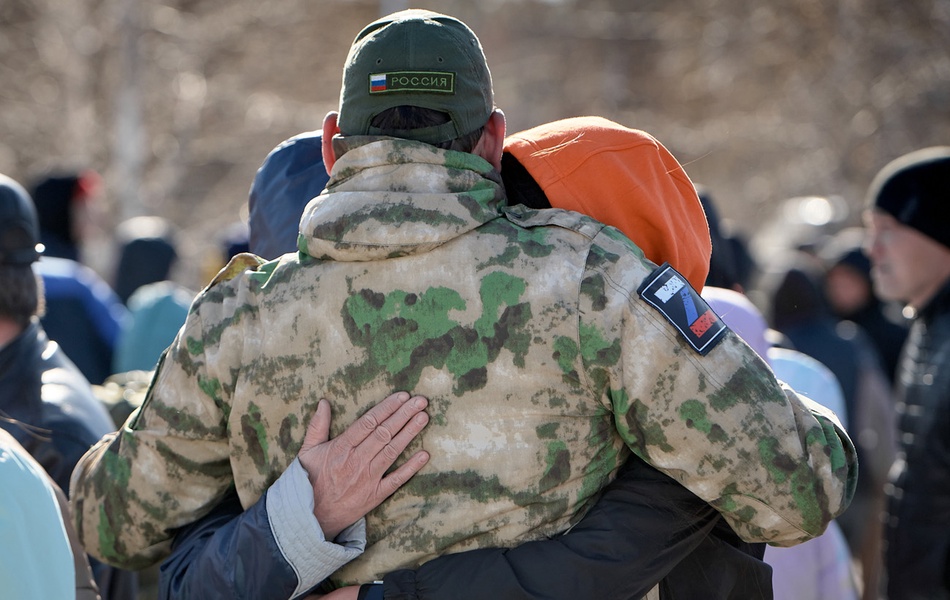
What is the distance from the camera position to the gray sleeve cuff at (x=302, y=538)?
167 cm

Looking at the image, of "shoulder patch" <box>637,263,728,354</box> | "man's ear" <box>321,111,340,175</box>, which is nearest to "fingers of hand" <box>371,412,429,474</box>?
"shoulder patch" <box>637,263,728,354</box>

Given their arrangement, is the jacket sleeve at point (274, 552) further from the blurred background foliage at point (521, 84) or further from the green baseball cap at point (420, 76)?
the blurred background foliage at point (521, 84)

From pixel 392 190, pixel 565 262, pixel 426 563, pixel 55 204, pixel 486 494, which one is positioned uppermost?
pixel 392 190

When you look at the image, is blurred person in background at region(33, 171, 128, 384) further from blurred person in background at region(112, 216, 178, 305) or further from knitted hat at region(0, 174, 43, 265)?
knitted hat at region(0, 174, 43, 265)

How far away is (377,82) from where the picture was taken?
171cm

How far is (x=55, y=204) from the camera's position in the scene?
5.77 meters

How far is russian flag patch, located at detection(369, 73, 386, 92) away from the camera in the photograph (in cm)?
170

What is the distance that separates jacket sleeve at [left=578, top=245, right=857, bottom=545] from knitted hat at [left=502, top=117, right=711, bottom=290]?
0.48ft


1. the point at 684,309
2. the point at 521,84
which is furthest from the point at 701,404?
the point at 521,84

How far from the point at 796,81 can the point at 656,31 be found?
696 cm

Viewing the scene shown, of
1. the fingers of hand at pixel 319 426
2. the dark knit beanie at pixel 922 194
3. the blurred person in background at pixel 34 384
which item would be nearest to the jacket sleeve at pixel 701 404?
the fingers of hand at pixel 319 426

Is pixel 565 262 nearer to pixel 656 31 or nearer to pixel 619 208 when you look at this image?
pixel 619 208

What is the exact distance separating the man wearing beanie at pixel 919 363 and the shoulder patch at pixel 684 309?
2015 mm

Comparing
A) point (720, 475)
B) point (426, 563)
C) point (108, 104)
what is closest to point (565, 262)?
point (720, 475)
